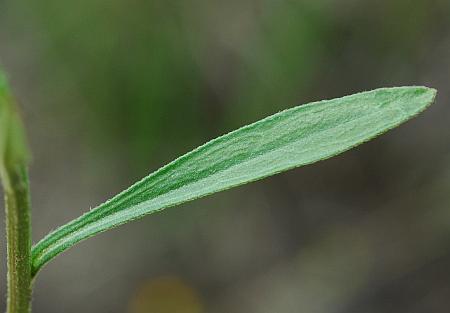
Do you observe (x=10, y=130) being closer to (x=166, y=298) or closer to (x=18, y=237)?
(x=18, y=237)

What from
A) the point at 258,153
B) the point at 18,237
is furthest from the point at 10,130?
the point at 258,153

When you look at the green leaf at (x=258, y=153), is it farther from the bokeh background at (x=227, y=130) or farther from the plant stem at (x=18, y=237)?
the bokeh background at (x=227, y=130)

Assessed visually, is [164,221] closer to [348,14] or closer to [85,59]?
[85,59]

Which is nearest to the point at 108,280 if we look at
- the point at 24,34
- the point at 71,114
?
the point at 71,114

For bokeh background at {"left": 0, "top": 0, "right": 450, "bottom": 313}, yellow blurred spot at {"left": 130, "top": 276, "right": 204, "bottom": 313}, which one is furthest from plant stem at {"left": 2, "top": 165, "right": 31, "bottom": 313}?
yellow blurred spot at {"left": 130, "top": 276, "right": 204, "bottom": 313}

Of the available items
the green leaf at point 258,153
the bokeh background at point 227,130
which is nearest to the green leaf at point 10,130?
the green leaf at point 258,153

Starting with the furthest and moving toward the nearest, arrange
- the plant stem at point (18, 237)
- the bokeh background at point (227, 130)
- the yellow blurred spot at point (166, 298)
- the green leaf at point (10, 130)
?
the yellow blurred spot at point (166, 298), the bokeh background at point (227, 130), the plant stem at point (18, 237), the green leaf at point (10, 130)
